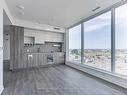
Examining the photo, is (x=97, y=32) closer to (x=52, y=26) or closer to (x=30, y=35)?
(x=52, y=26)

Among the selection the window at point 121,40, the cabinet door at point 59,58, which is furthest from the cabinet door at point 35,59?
the window at point 121,40

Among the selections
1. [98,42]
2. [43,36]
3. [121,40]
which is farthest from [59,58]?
[121,40]

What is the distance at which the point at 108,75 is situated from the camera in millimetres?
3494

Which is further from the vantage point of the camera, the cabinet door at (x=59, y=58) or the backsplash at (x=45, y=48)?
the cabinet door at (x=59, y=58)

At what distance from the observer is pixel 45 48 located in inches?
271

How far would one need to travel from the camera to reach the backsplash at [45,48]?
20.6 ft

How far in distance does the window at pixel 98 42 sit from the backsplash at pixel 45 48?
2.91m

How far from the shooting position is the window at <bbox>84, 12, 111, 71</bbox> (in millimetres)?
3765

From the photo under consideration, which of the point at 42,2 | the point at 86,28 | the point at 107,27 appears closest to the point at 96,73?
the point at 107,27

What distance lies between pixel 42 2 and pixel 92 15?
2.43 meters

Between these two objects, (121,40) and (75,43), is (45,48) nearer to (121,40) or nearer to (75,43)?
(75,43)

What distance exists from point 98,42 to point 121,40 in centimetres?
110

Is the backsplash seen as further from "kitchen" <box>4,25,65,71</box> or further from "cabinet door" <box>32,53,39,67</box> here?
"cabinet door" <box>32,53,39,67</box>

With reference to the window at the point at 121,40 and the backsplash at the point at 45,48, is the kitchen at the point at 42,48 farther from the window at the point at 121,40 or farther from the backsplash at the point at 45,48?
the window at the point at 121,40
